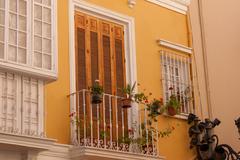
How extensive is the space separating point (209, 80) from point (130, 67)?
2344 millimetres

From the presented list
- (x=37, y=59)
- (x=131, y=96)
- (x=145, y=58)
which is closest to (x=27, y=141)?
(x=37, y=59)

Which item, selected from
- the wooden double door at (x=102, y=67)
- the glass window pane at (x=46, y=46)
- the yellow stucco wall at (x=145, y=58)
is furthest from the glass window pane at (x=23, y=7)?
the wooden double door at (x=102, y=67)

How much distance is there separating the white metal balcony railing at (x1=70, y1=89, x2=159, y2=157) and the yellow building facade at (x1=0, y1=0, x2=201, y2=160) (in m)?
0.10

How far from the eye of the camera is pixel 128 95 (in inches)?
510

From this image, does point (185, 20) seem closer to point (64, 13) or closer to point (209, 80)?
point (209, 80)

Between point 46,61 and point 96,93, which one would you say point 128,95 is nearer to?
point 96,93

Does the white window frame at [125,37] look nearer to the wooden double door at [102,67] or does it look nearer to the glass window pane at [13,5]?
the wooden double door at [102,67]

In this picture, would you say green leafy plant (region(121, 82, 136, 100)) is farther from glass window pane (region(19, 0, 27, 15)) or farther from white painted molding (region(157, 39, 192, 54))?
glass window pane (region(19, 0, 27, 15))

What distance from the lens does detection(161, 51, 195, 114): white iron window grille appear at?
14164mm

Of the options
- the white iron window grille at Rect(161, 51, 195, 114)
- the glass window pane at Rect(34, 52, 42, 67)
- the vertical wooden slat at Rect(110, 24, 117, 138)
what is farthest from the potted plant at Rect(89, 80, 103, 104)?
the white iron window grille at Rect(161, 51, 195, 114)

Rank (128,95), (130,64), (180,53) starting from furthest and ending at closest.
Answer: (180,53) < (130,64) < (128,95)

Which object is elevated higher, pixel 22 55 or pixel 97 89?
pixel 22 55

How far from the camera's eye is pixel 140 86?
13539 mm

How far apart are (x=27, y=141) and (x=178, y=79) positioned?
4.91 m
